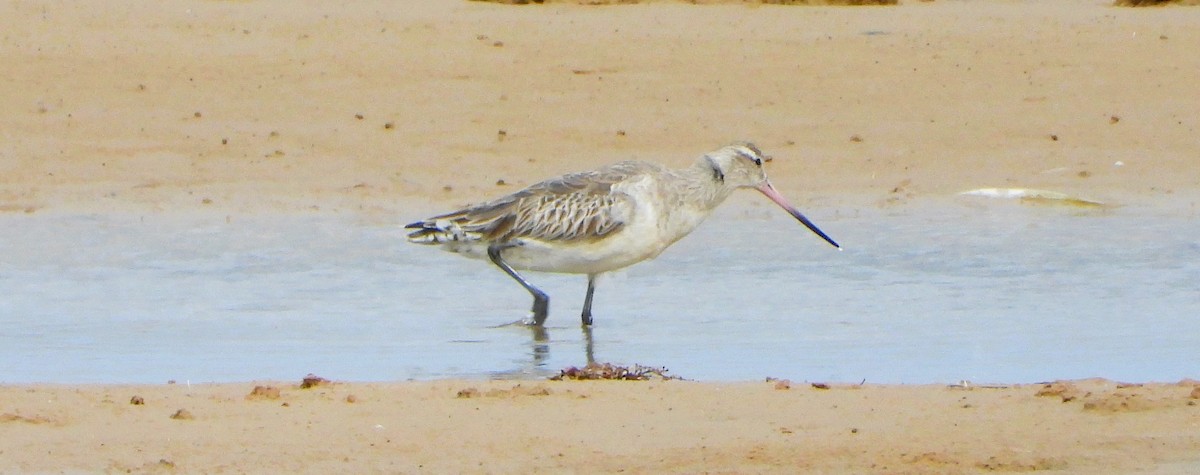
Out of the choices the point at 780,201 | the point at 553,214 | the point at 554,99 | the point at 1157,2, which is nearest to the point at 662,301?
the point at 553,214

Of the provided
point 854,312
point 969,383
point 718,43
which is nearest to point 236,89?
point 718,43

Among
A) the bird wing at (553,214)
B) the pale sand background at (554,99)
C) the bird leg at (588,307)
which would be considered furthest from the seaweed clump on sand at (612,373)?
the bird wing at (553,214)

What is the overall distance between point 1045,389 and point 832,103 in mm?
8374

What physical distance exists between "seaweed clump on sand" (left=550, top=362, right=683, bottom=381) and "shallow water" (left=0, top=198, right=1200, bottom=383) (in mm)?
327

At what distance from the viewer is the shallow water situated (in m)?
7.92

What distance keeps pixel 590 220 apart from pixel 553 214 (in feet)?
1.07

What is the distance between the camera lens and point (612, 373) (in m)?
7.33

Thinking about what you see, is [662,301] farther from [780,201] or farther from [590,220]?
[780,201]

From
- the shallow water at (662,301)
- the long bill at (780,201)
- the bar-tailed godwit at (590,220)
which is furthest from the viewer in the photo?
the long bill at (780,201)

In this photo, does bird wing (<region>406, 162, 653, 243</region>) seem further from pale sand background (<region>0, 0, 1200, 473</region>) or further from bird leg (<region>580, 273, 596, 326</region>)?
pale sand background (<region>0, 0, 1200, 473</region>)

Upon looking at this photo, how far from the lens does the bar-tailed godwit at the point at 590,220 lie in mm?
9250

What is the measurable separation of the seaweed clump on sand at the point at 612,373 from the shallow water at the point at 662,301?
327 millimetres

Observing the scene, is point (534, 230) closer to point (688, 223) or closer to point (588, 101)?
point (688, 223)

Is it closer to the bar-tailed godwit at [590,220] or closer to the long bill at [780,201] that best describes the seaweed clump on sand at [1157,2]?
the long bill at [780,201]
